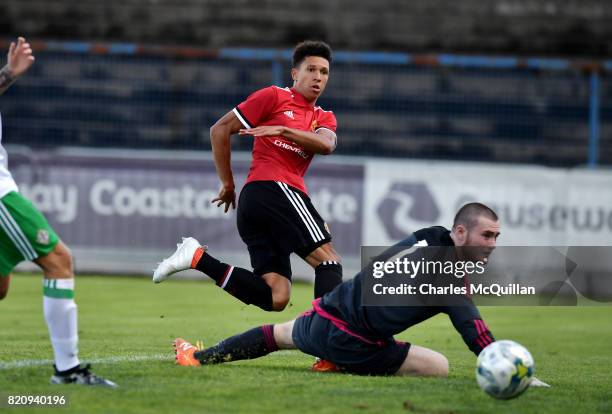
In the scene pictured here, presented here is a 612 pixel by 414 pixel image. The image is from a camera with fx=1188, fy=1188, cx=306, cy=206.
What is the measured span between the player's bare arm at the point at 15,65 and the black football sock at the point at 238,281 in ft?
8.21

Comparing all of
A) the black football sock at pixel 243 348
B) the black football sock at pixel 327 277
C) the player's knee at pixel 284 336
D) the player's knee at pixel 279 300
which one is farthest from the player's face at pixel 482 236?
the player's knee at pixel 279 300

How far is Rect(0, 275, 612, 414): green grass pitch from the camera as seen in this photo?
21.1 ft

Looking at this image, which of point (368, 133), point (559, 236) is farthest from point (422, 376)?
point (368, 133)

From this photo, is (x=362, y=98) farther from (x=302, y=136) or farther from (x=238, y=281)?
(x=302, y=136)

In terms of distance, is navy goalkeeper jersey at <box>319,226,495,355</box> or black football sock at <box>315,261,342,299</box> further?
black football sock at <box>315,261,342,299</box>

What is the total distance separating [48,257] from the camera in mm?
6590

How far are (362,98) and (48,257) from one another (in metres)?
13.7

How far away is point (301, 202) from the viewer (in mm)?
8930

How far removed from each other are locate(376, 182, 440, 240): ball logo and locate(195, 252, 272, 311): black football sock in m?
8.90

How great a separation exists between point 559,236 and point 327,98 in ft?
15.6

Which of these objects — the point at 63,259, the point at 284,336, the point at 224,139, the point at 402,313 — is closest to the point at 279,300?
the point at 284,336

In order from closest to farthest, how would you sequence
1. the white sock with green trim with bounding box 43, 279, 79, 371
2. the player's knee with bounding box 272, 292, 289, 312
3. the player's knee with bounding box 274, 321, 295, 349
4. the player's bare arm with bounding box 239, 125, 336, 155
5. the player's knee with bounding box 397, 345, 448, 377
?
the white sock with green trim with bounding box 43, 279, 79, 371 → the player's knee with bounding box 397, 345, 448, 377 → the player's knee with bounding box 274, 321, 295, 349 → the player's bare arm with bounding box 239, 125, 336, 155 → the player's knee with bounding box 272, 292, 289, 312

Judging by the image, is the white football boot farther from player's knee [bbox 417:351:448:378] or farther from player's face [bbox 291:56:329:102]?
player's knee [bbox 417:351:448:378]

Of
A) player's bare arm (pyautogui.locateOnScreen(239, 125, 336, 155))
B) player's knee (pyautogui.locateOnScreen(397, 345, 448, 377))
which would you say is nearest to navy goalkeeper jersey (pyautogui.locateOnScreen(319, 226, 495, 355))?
player's knee (pyautogui.locateOnScreen(397, 345, 448, 377))
